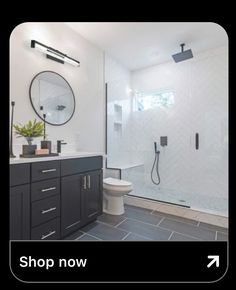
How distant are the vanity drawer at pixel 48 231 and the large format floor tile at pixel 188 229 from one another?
105cm

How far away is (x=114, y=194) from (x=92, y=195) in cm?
38

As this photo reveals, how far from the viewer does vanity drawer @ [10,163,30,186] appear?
1.09 meters

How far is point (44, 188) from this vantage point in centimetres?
129

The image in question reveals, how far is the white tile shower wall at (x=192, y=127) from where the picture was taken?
2.48 m

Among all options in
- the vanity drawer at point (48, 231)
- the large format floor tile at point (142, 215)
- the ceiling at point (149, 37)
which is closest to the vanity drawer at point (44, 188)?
the vanity drawer at point (48, 231)

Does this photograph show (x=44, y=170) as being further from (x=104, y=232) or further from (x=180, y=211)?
(x=180, y=211)

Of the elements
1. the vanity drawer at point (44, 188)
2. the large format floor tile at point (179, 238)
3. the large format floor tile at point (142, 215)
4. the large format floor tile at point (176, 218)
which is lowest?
the large format floor tile at point (142, 215)

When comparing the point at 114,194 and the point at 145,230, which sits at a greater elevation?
the point at 114,194

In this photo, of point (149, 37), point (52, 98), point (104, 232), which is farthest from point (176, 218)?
point (149, 37)

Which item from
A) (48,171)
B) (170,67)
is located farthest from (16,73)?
(170,67)

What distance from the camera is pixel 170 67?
9.53 ft
